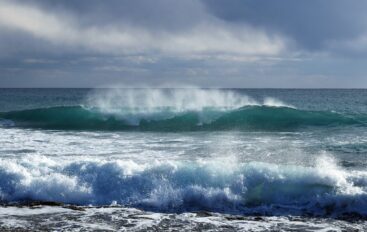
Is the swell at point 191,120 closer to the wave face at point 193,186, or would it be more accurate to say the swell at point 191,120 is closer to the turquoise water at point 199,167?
the turquoise water at point 199,167

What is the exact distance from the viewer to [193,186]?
31.7 ft

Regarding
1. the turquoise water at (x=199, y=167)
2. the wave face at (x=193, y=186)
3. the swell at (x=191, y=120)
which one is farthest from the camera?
the swell at (x=191, y=120)

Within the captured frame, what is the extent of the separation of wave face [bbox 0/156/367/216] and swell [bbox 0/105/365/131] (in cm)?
1082

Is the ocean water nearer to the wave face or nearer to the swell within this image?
the wave face

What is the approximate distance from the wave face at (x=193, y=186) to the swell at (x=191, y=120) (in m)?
Answer: 10.8

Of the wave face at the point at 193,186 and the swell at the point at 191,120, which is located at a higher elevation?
the swell at the point at 191,120

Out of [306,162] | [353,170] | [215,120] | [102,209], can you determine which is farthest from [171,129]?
[102,209]

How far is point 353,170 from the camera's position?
11031 millimetres

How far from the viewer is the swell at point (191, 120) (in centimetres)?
2238

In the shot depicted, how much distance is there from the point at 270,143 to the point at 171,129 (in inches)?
263

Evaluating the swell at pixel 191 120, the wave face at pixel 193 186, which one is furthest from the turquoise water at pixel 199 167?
the swell at pixel 191 120

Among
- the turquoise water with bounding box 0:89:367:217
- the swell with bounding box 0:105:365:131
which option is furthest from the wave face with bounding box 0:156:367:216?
the swell with bounding box 0:105:365:131

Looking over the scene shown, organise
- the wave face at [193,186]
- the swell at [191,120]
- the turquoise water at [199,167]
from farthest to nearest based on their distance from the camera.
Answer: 1. the swell at [191,120]
2. the turquoise water at [199,167]
3. the wave face at [193,186]

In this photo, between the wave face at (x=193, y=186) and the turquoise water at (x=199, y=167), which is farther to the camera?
the turquoise water at (x=199, y=167)
